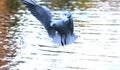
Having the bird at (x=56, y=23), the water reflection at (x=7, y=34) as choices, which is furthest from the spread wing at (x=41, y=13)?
the water reflection at (x=7, y=34)

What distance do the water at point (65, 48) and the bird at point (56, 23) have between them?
3.71 metres

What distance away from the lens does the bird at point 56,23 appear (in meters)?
7.14

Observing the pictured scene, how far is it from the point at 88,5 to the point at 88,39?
6.87 m

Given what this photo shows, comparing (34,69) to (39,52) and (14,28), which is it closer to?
(39,52)

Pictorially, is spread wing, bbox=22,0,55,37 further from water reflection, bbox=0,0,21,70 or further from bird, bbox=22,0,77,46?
water reflection, bbox=0,0,21,70

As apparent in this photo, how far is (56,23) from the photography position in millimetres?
7117

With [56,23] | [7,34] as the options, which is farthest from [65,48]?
[56,23]

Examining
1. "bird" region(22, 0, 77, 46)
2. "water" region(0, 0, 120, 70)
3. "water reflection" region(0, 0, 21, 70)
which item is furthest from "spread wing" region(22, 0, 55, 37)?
"water reflection" region(0, 0, 21, 70)

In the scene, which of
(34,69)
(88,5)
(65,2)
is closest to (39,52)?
(34,69)

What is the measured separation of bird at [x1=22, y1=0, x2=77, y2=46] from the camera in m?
7.14

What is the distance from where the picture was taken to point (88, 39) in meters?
14.3

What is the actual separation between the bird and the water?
371cm

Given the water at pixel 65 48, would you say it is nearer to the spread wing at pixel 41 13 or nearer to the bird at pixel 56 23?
the bird at pixel 56 23

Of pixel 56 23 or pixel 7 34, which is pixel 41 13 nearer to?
pixel 56 23
